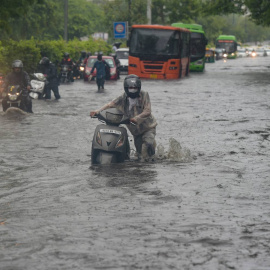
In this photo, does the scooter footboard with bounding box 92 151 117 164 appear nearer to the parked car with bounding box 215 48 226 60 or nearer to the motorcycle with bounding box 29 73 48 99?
the motorcycle with bounding box 29 73 48 99

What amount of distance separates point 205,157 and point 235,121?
21.8 feet

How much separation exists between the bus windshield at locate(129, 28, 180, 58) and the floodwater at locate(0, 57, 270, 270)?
A: 26.0m

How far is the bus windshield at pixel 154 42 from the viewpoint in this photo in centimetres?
4447

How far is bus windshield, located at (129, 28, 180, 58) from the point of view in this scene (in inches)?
1751

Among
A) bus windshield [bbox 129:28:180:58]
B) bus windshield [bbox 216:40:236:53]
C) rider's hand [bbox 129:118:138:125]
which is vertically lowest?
bus windshield [bbox 216:40:236:53]

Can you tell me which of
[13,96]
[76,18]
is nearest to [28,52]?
[13,96]

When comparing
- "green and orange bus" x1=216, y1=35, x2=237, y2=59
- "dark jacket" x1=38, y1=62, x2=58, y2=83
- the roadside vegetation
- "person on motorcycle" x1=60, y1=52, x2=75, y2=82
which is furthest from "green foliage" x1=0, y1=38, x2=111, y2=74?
"green and orange bus" x1=216, y1=35, x2=237, y2=59

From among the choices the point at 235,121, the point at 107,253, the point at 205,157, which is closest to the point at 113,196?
the point at 107,253

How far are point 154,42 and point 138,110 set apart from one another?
33002mm

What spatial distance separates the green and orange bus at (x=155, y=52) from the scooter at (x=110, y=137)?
32785mm

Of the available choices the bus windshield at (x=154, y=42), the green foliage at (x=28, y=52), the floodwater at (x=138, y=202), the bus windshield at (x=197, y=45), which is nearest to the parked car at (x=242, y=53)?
the bus windshield at (x=197, y=45)

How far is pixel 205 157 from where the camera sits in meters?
13.4

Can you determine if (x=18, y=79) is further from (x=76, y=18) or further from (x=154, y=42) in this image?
(x=76, y=18)

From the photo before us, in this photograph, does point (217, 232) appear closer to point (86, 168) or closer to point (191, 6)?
point (86, 168)
